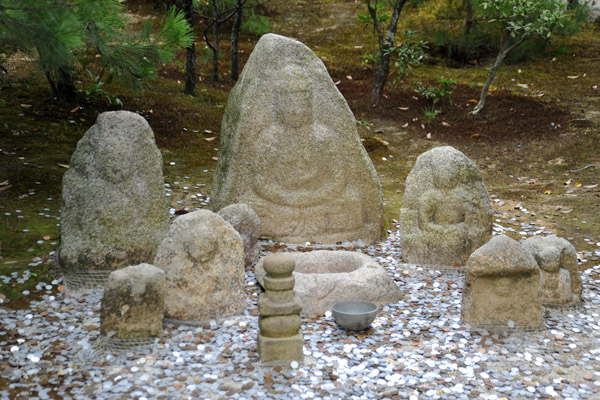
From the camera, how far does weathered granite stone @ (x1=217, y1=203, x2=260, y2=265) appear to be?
19.6 ft

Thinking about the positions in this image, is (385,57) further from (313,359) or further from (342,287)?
(313,359)

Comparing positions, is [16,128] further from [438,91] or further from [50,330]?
[438,91]

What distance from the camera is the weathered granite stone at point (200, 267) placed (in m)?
4.90

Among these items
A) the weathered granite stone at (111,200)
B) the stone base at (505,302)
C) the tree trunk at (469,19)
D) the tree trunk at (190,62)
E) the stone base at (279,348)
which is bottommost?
the stone base at (279,348)

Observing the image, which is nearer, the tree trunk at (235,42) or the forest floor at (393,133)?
the forest floor at (393,133)

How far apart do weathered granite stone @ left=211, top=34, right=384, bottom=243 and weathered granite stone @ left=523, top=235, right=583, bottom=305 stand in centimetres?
205

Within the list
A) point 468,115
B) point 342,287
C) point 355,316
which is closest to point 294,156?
point 342,287

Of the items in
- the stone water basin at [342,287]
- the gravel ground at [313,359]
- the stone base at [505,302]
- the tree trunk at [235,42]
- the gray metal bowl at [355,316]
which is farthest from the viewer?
the tree trunk at [235,42]

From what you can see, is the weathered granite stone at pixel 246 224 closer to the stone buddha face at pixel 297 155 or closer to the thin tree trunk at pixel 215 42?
the stone buddha face at pixel 297 155

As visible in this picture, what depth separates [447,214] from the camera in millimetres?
6285

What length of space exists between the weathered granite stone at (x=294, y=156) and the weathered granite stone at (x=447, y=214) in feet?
2.52

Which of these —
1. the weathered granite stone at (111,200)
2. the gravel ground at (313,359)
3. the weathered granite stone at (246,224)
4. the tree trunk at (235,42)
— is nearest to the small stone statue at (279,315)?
the gravel ground at (313,359)

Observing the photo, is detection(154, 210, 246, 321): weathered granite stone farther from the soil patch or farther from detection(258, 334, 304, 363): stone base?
the soil patch

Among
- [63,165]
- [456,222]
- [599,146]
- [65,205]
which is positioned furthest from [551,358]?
[599,146]
